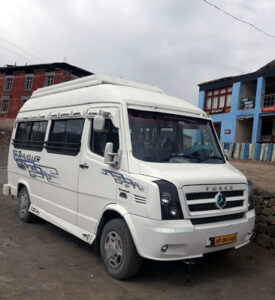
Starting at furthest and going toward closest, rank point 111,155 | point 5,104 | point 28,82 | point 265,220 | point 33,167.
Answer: point 5,104 < point 28,82 < point 33,167 < point 265,220 < point 111,155

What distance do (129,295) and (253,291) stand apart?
5.45 feet

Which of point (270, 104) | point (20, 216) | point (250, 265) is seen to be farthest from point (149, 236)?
point (270, 104)

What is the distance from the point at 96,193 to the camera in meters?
4.93

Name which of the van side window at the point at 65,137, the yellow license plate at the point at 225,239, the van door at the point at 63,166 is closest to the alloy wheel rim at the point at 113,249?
the van door at the point at 63,166

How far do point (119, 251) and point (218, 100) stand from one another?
26.8 meters

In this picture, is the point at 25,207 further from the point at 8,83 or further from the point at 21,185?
the point at 8,83

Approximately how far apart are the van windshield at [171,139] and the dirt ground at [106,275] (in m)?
1.65

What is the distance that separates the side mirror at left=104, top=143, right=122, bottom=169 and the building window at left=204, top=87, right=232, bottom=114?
2514 centimetres

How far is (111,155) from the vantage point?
15.0ft

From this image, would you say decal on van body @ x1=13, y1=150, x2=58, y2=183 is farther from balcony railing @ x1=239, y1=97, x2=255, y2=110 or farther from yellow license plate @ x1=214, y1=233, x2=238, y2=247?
balcony railing @ x1=239, y1=97, x2=255, y2=110

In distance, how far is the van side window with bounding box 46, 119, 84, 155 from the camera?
18.4 ft

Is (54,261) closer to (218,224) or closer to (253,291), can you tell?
(218,224)

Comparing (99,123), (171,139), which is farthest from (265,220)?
(99,123)

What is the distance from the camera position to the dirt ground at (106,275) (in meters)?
4.10
